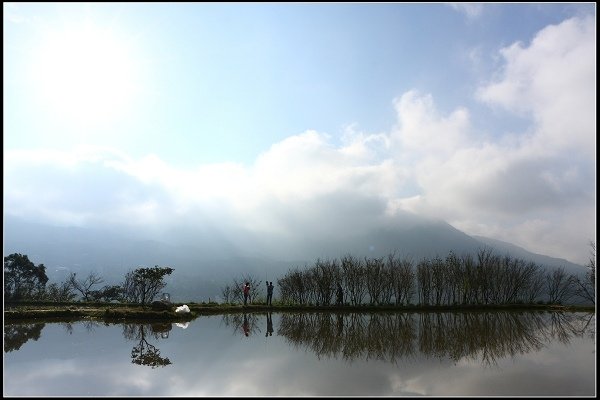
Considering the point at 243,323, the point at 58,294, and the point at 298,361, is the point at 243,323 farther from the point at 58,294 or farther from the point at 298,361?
the point at 58,294

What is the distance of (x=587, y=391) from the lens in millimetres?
8398

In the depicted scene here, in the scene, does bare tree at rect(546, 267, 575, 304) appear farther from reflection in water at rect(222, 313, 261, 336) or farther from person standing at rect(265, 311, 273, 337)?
reflection in water at rect(222, 313, 261, 336)

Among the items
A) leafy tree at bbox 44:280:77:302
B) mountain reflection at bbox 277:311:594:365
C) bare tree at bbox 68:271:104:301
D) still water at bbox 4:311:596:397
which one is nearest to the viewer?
still water at bbox 4:311:596:397

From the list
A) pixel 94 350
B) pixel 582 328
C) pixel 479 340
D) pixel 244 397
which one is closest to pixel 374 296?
pixel 582 328

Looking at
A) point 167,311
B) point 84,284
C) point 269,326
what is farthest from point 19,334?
point 84,284

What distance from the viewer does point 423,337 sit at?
15.2 meters

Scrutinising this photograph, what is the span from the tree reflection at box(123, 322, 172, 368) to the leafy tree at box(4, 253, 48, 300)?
2026 cm

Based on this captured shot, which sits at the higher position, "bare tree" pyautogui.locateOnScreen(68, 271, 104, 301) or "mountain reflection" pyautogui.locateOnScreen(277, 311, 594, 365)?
"mountain reflection" pyautogui.locateOnScreen(277, 311, 594, 365)

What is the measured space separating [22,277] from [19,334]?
21.5 meters

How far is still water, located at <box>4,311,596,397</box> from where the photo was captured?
8.54 meters

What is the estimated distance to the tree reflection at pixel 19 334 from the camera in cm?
1333

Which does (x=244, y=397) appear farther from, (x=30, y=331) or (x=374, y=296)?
(x=374, y=296)

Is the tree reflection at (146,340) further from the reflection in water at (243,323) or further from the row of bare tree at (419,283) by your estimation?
the row of bare tree at (419,283)

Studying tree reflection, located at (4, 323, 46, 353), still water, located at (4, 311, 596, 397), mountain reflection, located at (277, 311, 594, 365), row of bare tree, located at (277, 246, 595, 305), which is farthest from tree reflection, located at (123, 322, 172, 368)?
row of bare tree, located at (277, 246, 595, 305)
